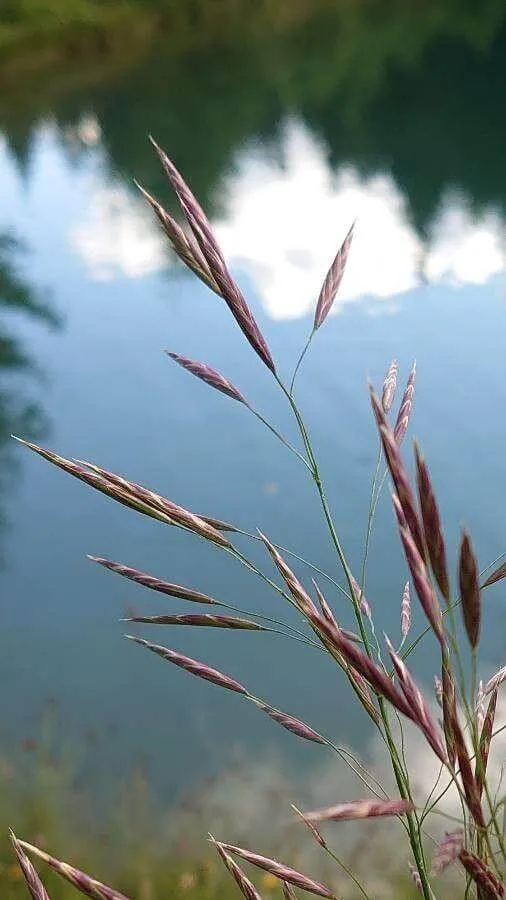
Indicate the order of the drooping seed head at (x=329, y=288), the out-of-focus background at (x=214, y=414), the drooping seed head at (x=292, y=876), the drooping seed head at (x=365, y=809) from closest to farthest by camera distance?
the drooping seed head at (x=365, y=809) < the drooping seed head at (x=292, y=876) < the drooping seed head at (x=329, y=288) < the out-of-focus background at (x=214, y=414)

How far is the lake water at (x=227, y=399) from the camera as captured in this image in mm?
1910

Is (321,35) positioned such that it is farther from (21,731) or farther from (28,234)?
(21,731)

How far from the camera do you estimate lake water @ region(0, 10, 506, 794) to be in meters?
1.91

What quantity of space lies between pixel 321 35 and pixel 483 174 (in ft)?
26.1

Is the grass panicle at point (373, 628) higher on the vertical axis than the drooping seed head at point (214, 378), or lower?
lower

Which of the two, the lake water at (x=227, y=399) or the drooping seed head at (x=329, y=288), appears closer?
the drooping seed head at (x=329, y=288)

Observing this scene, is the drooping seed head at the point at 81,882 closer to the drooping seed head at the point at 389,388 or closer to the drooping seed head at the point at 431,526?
the drooping seed head at the point at 431,526

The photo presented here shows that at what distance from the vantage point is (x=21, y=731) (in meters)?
1.84

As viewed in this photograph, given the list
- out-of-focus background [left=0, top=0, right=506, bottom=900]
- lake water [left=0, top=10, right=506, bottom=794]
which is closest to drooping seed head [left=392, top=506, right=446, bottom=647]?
out-of-focus background [left=0, top=0, right=506, bottom=900]

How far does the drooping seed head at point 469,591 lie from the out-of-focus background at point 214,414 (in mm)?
1346

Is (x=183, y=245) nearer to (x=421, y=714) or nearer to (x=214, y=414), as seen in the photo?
(x=421, y=714)

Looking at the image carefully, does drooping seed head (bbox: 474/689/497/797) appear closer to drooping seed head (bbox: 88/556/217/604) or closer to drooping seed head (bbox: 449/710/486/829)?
drooping seed head (bbox: 449/710/486/829)

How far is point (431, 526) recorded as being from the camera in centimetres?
29

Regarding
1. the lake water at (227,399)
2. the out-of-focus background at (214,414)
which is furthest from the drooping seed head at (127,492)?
the lake water at (227,399)
